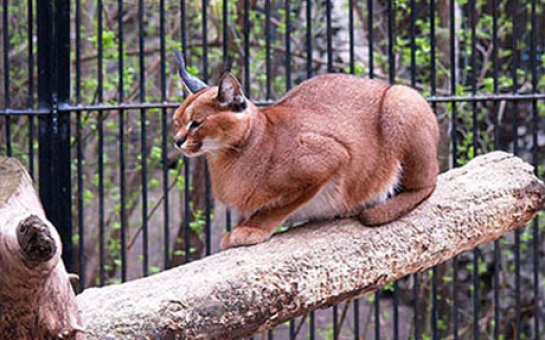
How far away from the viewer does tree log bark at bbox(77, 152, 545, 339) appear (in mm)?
2602

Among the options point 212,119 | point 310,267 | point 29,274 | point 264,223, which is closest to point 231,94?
point 212,119

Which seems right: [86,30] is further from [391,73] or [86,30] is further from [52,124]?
[391,73]

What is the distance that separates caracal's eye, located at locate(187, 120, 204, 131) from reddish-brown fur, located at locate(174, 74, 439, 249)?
1cm

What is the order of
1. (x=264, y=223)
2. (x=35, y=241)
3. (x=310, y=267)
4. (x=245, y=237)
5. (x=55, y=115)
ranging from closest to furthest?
(x=35, y=241), (x=310, y=267), (x=245, y=237), (x=264, y=223), (x=55, y=115)

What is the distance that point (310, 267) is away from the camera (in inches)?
119

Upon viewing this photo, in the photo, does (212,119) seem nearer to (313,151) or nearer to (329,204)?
(313,151)

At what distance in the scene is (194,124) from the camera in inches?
130

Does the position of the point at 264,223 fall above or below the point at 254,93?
below

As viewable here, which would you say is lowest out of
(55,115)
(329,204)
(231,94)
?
(329,204)

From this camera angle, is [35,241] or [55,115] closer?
[35,241]

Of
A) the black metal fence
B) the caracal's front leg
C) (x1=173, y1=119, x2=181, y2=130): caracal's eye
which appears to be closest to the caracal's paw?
the caracal's front leg

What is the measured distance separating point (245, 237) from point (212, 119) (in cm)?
46

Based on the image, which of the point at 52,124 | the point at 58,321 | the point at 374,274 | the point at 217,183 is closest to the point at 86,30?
the point at 52,124

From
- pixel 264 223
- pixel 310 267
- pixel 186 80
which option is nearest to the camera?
pixel 310 267
